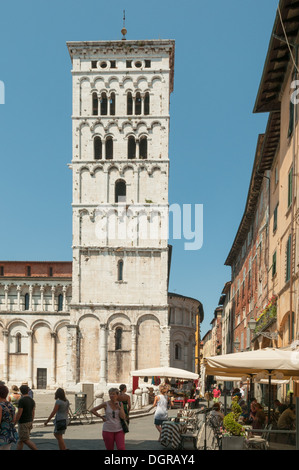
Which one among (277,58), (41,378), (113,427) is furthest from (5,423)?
(41,378)

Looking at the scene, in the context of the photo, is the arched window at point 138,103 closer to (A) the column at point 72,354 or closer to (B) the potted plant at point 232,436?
(A) the column at point 72,354

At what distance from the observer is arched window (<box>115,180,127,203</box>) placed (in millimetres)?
54531

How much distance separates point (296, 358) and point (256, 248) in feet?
64.0

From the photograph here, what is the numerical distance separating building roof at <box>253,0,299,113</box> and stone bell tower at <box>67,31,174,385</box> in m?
31.5

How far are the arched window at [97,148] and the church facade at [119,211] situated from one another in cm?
9

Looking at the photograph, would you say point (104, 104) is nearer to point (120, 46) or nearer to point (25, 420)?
point (120, 46)

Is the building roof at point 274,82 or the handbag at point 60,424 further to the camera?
the building roof at point 274,82

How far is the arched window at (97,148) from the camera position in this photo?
55.7 meters

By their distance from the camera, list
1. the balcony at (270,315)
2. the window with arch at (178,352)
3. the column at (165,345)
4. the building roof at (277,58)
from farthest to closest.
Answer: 1. the window with arch at (178,352)
2. the column at (165,345)
3. the balcony at (270,315)
4. the building roof at (277,58)

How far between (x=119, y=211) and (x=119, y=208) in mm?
252

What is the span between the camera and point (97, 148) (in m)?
56.0

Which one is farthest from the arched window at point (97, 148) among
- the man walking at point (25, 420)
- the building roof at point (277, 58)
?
the man walking at point (25, 420)

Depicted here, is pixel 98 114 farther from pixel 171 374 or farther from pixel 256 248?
pixel 171 374
